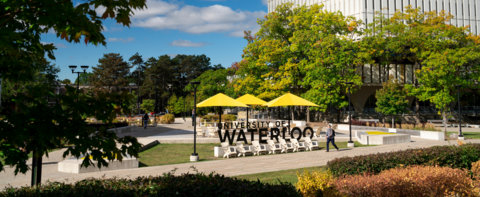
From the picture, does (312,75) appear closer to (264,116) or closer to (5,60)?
(264,116)

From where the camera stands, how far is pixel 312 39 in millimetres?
33906

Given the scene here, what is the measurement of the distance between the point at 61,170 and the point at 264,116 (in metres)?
42.5

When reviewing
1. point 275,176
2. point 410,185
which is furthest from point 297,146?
point 410,185

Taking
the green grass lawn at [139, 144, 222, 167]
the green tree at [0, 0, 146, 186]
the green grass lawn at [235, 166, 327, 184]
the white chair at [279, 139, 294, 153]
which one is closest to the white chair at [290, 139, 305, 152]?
the white chair at [279, 139, 294, 153]

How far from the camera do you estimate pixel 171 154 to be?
48.6 ft

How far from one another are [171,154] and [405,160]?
394 inches

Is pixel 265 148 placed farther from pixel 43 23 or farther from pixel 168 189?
pixel 43 23

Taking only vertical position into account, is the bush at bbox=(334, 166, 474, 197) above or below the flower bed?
below

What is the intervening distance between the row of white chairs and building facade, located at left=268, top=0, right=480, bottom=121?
99.6 feet

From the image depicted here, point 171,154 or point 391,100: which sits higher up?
point 391,100

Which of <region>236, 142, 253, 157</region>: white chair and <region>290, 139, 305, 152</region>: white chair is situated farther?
<region>290, 139, 305, 152</region>: white chair

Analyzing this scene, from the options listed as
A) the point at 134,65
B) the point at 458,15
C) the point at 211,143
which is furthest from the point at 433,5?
the point at 134,65

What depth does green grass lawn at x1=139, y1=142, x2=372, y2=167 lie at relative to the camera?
12.9m

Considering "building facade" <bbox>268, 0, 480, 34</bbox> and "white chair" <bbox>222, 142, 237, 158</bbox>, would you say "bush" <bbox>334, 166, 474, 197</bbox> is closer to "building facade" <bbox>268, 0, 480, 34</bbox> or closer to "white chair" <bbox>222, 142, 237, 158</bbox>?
"white chair" <bbox>222, 142, 237, 158</bbox>
